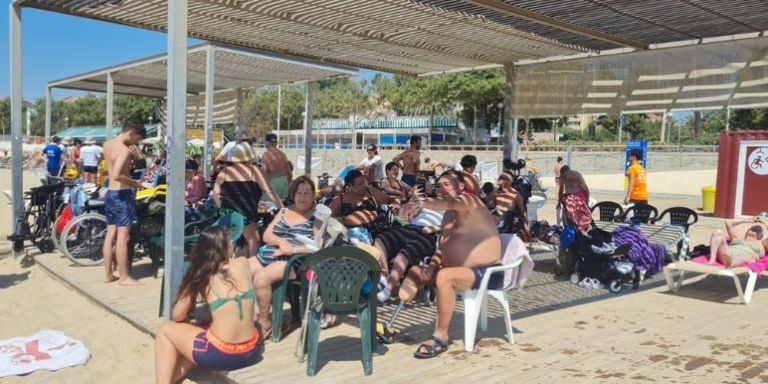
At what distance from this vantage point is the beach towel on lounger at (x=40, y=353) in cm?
428

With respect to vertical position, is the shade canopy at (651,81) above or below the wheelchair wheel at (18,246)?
above

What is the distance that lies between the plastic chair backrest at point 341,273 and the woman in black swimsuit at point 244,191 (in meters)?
2.11

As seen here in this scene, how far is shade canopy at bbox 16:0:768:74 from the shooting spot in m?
6.43

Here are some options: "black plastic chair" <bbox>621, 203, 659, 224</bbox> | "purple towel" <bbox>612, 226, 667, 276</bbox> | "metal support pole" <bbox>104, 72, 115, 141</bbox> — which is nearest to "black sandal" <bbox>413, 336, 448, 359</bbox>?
"purple towel" <bbox>612, 226, 667, 276</bbox>

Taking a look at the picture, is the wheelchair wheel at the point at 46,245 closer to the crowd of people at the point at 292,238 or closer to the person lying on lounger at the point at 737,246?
the crowd of people at the point at 292,238

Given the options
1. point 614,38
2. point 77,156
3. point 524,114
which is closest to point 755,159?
point 524,114

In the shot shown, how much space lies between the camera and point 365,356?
3.89 m

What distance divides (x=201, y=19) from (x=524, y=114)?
16.1ft

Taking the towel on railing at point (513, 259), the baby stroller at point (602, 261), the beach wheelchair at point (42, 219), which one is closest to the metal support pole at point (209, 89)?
the beach wheelchair at point (42, 219)

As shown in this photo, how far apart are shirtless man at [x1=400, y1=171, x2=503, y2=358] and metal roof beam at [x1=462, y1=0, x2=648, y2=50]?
2.43 m

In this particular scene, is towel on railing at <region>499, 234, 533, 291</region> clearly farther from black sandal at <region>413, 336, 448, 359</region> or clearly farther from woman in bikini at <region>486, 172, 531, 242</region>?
woman in bikini at <region>486, 172, 531, 242</region>

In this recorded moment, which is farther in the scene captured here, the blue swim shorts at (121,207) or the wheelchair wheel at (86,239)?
the wheelchair wheel at (86,239)

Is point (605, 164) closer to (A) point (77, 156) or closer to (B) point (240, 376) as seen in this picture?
(A) point (77, 156)

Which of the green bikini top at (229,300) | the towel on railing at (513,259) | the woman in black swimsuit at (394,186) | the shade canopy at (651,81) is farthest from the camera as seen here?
the shade canopy at (651,81)
